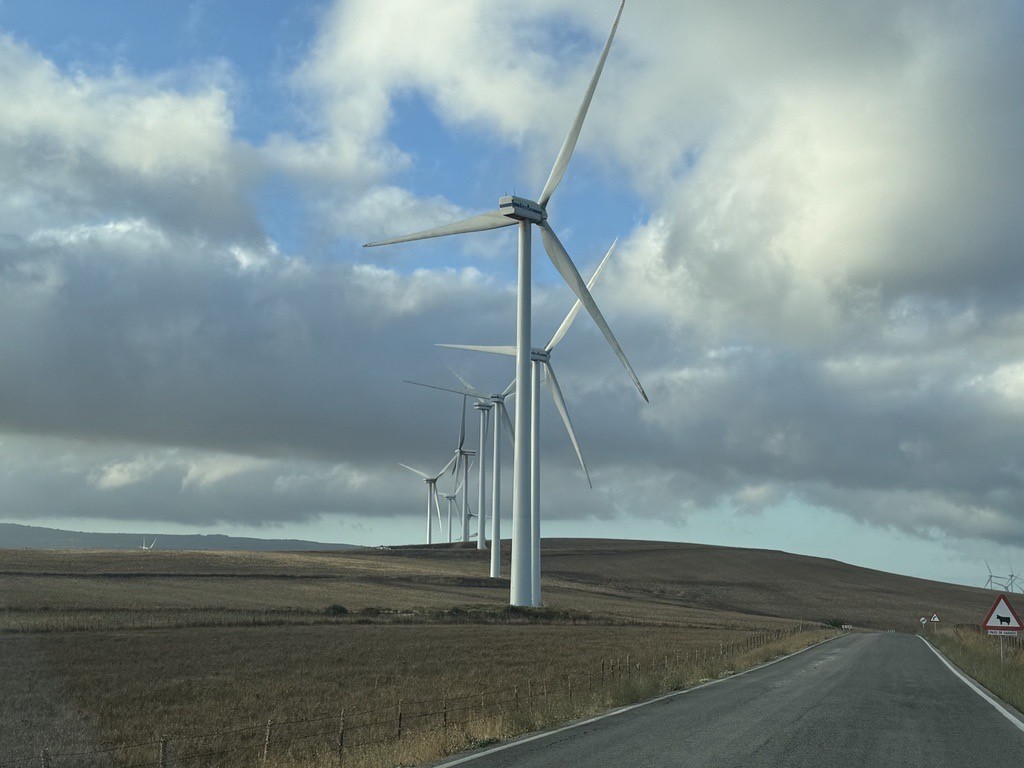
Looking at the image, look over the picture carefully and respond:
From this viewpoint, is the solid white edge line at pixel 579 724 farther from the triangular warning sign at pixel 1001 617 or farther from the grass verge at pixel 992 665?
the triangular warning sign at pixel 1001 617

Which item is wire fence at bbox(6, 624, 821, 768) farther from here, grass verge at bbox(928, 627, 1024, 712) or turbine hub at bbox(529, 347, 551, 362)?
turbine hub at bbox(529, 347, 551, 362)

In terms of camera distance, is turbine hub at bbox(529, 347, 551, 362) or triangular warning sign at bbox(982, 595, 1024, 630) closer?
triangular warning sign at bbox(982, 595, 1024, 630)

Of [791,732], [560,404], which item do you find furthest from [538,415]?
[791,732]

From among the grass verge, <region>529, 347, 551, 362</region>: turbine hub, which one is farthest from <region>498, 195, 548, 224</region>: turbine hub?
the grass verge

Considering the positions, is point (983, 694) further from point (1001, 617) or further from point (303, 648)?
point (303, 648)

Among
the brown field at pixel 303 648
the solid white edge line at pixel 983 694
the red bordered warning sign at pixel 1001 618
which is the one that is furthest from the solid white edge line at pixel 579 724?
the red bordered warning sign at pixel 1001 618

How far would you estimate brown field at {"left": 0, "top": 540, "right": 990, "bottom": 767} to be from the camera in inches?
994

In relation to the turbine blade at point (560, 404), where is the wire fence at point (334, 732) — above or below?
below

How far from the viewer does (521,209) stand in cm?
6919

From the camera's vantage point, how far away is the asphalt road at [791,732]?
56.0 feet

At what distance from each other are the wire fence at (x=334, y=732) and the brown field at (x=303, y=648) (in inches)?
5.0

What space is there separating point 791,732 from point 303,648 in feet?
107

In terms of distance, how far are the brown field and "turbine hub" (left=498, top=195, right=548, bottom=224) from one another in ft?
89.1

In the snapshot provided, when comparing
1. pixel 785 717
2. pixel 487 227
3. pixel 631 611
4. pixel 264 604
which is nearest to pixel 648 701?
pixel 785 717
